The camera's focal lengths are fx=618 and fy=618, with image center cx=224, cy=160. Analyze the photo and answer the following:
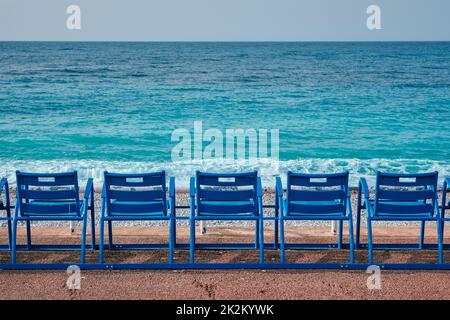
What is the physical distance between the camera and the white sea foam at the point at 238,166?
17.2 m

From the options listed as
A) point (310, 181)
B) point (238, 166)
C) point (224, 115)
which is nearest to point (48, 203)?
point (310, 181)

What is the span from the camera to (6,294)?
19.1ft

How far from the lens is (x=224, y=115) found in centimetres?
3088

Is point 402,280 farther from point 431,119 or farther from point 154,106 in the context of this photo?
point 154,106

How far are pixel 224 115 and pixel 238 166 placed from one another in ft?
43.7

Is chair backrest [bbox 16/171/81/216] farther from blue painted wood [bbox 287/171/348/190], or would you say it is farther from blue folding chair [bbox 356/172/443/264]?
blue folding chair [bbox 356/172/443/264]

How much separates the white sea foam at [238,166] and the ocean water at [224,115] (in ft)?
0.12

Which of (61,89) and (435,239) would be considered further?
(61,89)

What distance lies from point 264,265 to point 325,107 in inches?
1076

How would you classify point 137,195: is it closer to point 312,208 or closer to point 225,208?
point 225,208

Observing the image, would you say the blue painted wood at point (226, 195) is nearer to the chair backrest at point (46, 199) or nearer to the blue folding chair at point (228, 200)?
the blue folding chair at point (228, 200)
